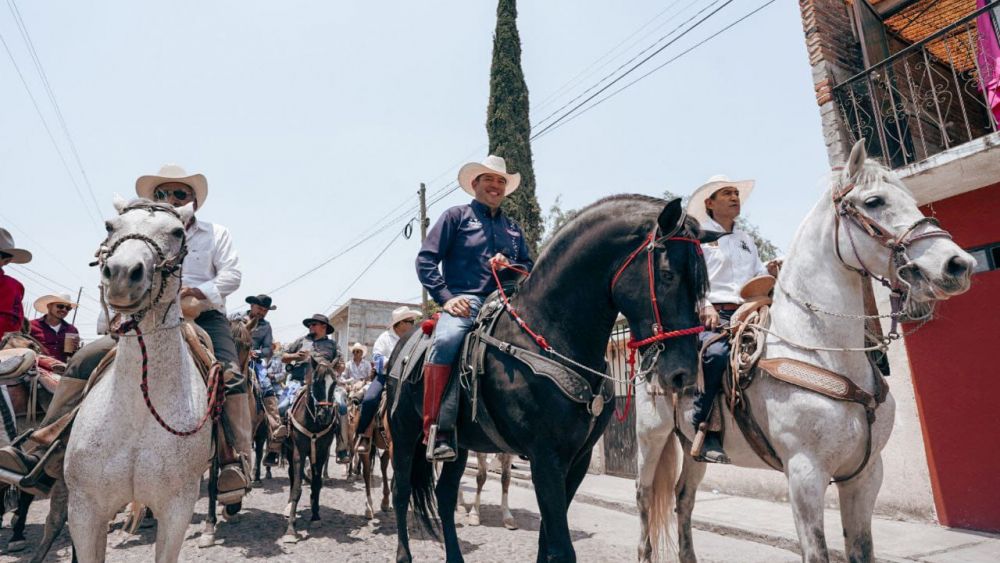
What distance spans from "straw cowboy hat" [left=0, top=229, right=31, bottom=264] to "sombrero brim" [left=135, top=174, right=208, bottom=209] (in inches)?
100

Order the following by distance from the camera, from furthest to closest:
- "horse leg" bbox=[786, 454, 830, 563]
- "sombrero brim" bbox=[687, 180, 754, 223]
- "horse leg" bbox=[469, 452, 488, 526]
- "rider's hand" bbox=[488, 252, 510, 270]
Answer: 1. "horse leg" bbox=[469, 452, 488, 526]
2. "sombrero brim" bbox=[687, 180, 754, 223]
3. "rider's hand" bbox=[488, 252, 510, 270]
4. "horse leg" bbox=[786, 454, 830, 563]

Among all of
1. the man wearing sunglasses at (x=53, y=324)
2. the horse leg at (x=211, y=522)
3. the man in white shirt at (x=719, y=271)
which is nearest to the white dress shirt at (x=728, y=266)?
the man in white shirt at (x=719, y=271)

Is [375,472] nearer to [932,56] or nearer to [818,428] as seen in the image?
[818,428]

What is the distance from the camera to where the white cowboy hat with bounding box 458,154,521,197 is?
14.3 ft

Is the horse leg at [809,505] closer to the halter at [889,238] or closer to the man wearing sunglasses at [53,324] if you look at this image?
the halter at [889,238]

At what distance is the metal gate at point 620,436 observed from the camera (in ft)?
34.3

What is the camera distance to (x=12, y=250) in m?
5.88

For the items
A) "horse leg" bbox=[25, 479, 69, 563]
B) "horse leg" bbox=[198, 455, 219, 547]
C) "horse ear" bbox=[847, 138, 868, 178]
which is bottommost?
"horse leg" bbox=[198, 455, 219, 547]

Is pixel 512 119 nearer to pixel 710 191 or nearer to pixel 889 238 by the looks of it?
pixel 710 191

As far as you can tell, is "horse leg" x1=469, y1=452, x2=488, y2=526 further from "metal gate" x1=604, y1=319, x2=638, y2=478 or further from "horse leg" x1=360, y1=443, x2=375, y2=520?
"metal gate" x1=604, y1=319, x2=638, y2=478

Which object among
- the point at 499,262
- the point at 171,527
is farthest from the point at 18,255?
the point at 499,262

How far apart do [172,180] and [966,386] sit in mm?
8013

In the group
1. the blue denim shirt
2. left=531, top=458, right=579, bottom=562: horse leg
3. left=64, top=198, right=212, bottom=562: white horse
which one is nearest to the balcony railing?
the blue denim shirt

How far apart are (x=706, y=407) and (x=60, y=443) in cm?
426
